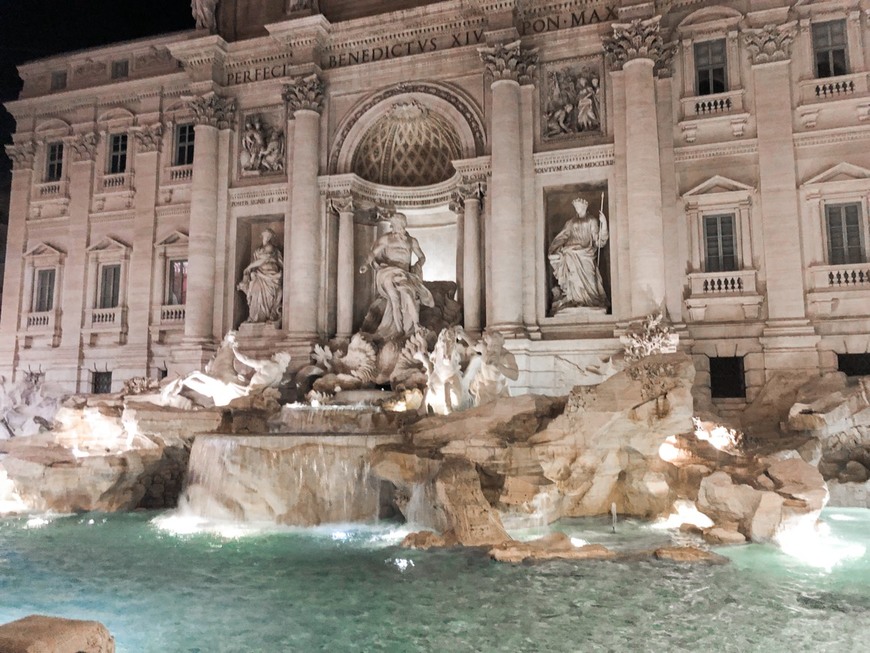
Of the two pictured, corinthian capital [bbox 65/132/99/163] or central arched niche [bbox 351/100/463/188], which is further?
corinthian capital [bbox 65/132/99/163]

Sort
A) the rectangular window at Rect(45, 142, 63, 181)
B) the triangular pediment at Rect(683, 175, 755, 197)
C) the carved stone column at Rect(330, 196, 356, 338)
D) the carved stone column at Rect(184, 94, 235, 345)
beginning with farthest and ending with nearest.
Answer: the rectangular window at Rect(45, 142, 63, 181) → the carved stone column at Rect(184, 94, 235, 345) → the carved stone column at Rect(330, 196, 356, 338) → the triangular pediment at Rect(683, 175, 755, 197)

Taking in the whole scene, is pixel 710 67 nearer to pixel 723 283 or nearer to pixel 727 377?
pixel 723 283

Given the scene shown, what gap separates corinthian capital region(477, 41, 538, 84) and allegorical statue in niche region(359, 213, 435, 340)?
459cm

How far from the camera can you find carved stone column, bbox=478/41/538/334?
17.7m

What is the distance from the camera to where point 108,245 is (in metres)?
23.2

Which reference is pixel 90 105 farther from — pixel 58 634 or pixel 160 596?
pixel 58 634

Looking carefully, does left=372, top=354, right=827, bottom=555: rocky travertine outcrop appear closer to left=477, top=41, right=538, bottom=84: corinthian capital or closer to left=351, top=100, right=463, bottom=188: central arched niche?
left=477, top=41, right=538, bottom=84: corinthian capital

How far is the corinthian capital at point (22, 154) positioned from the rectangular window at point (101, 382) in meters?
8.06

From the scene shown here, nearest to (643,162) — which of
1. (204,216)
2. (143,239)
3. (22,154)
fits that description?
(204,216)

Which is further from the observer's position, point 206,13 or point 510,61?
point 206,13

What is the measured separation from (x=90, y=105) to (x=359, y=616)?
22.8 m

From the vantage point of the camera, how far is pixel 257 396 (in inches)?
616

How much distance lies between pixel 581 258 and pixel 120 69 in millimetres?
17118

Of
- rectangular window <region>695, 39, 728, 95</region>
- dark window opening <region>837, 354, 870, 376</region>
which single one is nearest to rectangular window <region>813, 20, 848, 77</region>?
rectangular window <region>695, 39, 728, 95</region>
